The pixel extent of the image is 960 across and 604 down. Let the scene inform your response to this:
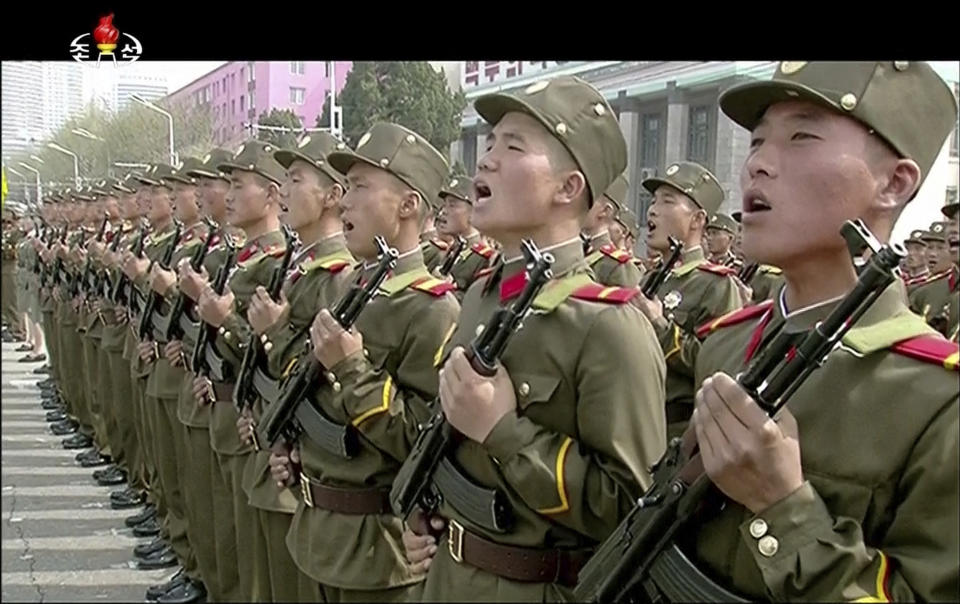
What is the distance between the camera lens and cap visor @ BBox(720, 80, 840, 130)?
1.77 meters

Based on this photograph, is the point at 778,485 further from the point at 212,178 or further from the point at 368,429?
the point at 212,178

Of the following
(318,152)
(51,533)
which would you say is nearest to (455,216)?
(318,152)

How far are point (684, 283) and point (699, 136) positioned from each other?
24.9ft

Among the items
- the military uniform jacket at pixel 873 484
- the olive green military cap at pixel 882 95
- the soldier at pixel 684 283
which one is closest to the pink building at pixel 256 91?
the olive green military cap at pixel 882 95

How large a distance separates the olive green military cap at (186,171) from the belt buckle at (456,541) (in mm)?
4376

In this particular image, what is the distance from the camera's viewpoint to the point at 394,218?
3664 millimetres

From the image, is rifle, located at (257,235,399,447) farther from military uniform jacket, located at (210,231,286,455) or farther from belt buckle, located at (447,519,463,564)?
belt buckle, located at (447,519,463,564)

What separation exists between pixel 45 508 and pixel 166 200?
13.8ft

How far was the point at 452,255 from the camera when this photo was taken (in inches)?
336

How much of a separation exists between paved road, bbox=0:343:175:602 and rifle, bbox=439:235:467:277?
129 inches

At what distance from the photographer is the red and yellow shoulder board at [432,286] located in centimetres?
332

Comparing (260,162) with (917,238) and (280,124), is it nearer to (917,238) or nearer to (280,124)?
(280,124)

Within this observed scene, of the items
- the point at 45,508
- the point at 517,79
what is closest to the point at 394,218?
the point at 517,79
